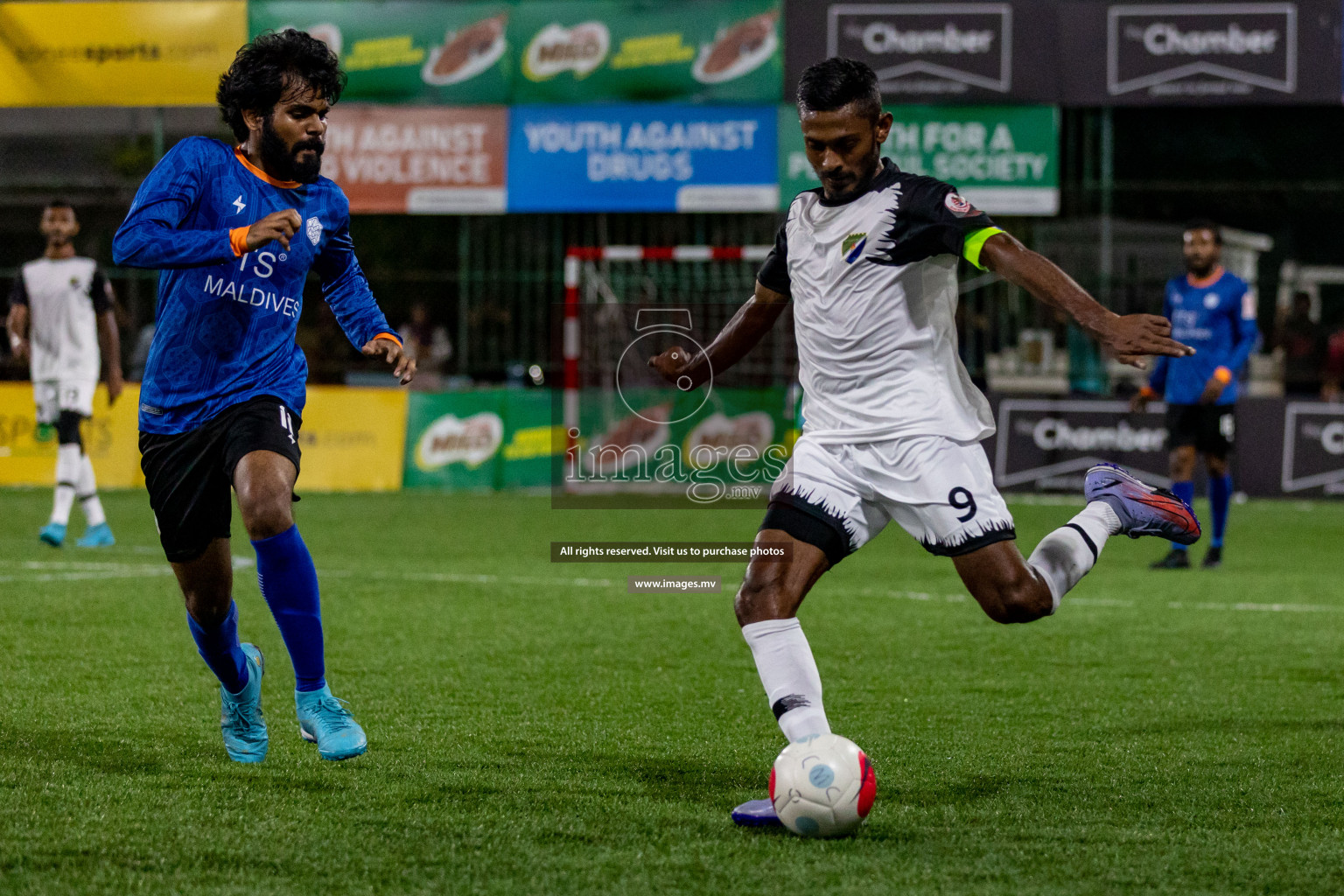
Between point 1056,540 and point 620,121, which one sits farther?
point 620,121

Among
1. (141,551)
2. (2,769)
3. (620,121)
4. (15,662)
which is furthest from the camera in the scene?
(620,121)

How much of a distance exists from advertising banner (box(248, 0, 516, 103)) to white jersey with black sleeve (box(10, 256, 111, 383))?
21.8ft

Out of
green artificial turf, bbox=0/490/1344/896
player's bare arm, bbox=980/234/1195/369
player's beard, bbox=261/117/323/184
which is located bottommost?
green artificial turf, bbox=0/490/1344/896

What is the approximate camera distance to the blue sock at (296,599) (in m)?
4.71

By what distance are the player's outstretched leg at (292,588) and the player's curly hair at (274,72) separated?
1.02 m

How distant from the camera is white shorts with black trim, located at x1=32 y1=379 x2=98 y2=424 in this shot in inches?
459

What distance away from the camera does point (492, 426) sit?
56.1 ft

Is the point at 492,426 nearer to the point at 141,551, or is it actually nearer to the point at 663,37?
the point at 663,37

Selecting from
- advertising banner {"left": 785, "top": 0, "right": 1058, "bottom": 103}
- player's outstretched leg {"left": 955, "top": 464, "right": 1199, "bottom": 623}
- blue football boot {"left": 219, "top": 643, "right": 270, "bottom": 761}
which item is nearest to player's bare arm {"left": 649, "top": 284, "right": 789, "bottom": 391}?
player's outstretched leg {"left": 955, "top": 464, "right": 1199, "bottom": 623}

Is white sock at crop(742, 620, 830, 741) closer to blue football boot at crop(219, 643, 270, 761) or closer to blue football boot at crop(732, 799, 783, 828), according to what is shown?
blue football boot at crop(732, 799, 783, 828)

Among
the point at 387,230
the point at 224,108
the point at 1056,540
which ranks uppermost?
the point at 387,230

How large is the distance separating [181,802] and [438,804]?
0.67 m

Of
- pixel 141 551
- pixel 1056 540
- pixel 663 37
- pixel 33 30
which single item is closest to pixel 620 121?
pixel 663 37

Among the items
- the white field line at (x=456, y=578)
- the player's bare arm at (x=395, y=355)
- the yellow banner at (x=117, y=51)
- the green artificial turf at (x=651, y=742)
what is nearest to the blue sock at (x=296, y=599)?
the green artificial turf at (x=651, y=742)
